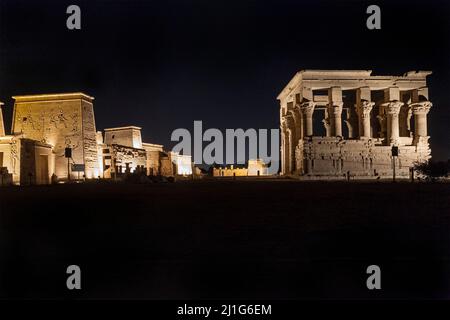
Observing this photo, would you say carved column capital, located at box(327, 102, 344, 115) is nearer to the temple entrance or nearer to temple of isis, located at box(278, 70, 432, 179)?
temple of isis, located at box(278, 70, 432, 179)

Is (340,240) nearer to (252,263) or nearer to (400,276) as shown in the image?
(400,276)

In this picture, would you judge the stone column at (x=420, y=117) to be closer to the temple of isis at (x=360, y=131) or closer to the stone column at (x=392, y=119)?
the temple of isis at (x=360, y=131)

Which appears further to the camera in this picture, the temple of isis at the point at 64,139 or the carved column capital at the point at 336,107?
the carved column capital at the point at 336,107

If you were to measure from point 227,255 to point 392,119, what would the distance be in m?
25.2

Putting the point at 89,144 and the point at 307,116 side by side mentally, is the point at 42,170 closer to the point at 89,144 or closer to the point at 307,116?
the point at 89,144

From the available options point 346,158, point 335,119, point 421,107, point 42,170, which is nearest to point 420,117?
point 421,107

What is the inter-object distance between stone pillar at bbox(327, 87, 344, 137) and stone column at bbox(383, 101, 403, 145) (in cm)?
383

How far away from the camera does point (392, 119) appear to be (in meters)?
25.0

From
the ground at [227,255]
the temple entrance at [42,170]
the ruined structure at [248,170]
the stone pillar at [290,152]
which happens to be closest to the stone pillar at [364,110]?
the stone pillar at [290,152]

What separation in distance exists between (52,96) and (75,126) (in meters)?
3.53

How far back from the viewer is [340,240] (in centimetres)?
486

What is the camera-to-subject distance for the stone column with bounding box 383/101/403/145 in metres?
24.4

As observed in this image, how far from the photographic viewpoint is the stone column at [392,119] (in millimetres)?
24353

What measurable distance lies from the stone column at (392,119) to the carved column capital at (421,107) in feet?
3.54
